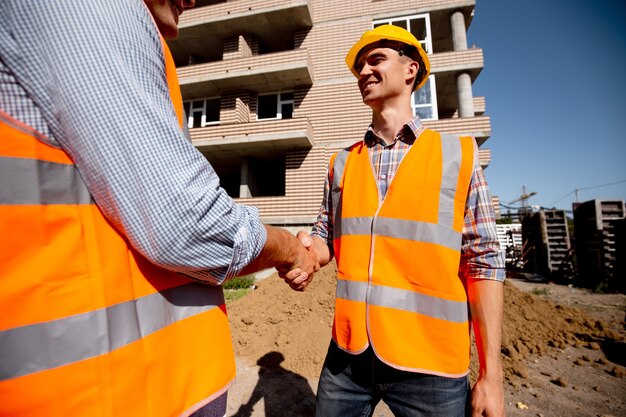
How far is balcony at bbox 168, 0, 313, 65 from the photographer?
13.2 metres

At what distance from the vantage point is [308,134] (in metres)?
12.4

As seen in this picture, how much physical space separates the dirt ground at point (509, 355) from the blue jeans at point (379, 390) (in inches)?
77.8

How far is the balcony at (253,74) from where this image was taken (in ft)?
41.6

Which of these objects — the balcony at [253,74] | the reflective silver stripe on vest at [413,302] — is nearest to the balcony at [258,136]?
the balcony at [253,74]

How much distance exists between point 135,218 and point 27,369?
387mm

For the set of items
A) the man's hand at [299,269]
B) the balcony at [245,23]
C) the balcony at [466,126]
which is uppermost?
the balcony at [245,23]

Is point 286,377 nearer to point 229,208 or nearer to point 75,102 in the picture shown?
point 229,208

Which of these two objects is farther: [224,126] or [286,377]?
[224,126]

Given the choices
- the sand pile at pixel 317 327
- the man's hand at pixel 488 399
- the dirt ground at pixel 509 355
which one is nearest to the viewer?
the man's hand at pixel 488 399

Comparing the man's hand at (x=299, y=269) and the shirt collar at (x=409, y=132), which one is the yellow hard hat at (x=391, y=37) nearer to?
the shirt collar at (x=409, y=132)

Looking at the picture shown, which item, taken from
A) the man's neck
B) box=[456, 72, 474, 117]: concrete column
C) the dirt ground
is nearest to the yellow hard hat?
the man's neck

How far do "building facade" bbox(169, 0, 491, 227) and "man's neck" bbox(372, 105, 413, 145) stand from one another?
10.3 metres

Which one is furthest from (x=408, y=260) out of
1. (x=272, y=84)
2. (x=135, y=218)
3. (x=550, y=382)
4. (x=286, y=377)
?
(x=272, y=84)

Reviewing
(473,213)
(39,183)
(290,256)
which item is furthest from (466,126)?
(39,183)
